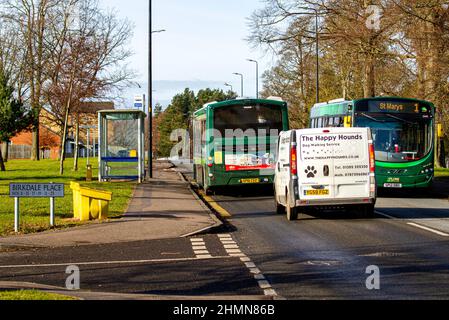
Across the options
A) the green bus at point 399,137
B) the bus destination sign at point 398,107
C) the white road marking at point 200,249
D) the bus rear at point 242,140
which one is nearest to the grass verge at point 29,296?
the white road marking at point 200,249

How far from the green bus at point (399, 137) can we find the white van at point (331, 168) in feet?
27.7

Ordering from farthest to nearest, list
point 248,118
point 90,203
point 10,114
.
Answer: point 10,114, point 248,118, point 90,203

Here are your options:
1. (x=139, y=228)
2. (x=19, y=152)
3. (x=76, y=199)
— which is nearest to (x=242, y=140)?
(x=76, y=199)

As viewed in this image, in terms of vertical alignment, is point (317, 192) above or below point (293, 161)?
below

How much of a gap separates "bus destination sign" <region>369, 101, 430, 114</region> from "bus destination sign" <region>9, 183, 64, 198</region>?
1341 centimetres

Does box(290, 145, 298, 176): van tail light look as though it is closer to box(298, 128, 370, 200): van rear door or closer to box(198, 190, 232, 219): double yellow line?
box(298, 128, 370, 200): van rear door

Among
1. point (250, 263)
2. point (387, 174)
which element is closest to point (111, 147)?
point (387, 174)

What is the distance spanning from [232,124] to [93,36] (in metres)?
18.8

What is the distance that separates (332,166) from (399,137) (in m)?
9.23

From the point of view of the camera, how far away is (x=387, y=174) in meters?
27.3

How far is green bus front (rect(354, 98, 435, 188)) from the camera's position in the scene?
1074 inches

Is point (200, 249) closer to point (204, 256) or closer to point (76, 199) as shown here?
point (204, 256)

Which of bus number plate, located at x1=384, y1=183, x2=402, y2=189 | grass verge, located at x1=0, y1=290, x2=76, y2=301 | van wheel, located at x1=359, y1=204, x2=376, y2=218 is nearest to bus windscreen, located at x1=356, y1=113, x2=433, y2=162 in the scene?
bus number plate, located at x1=384, y1=183, x2=402, y2=189

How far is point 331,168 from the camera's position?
1880 centimetres
